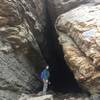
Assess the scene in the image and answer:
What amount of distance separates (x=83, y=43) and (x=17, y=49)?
4376 mm

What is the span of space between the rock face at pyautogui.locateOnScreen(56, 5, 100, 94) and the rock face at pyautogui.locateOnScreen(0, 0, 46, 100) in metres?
2.57

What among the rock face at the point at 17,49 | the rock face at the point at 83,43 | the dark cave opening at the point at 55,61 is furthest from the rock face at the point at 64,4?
the rock face at the point at 17,49

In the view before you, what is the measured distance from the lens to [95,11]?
20.2 meters

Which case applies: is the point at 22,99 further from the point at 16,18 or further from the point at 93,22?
the point at 93,22

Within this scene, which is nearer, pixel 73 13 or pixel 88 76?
pixel 88 76

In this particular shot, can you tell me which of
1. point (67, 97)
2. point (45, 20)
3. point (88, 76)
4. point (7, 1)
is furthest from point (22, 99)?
point (45, 20)

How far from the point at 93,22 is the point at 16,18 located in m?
5.21

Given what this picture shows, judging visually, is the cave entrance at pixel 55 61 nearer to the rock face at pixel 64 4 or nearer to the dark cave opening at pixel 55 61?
the dark cave opening at pixel 55 61

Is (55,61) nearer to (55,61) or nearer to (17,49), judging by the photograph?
(55,61)

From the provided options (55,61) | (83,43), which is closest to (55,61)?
(55,61)

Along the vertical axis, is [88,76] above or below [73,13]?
below

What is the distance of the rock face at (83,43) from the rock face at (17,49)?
2.57 m

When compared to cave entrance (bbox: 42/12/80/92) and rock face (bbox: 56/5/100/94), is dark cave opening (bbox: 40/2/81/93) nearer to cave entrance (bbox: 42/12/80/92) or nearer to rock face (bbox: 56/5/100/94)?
cave entrance (bbox: 42/12/80/92)

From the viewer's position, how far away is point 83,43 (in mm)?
17172
